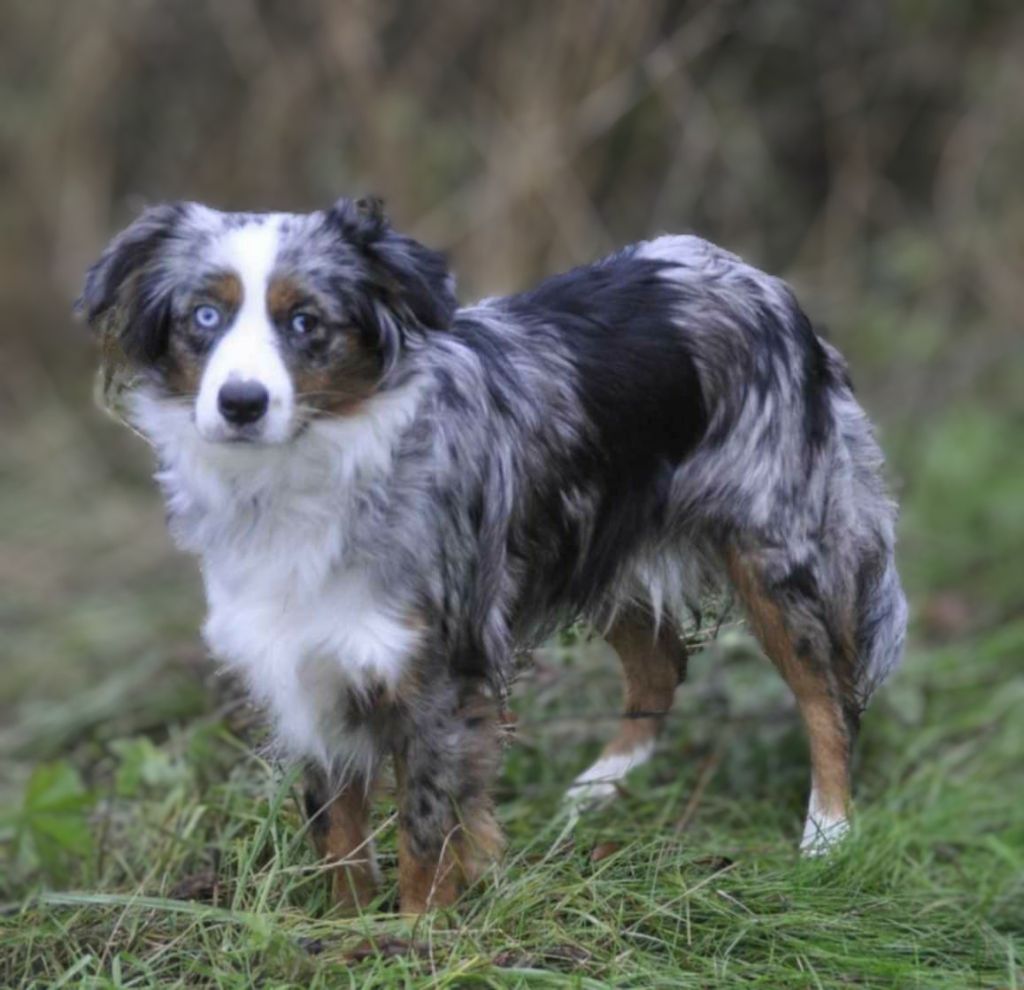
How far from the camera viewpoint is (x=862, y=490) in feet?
14.2

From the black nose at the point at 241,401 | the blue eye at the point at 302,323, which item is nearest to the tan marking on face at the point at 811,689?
the blue eye at the point at 302,323

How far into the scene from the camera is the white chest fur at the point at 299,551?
3521 mm

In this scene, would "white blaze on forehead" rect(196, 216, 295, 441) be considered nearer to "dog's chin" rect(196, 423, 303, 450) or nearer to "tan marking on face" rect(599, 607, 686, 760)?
"dog's chin" rect(196, 423, 303, 450)

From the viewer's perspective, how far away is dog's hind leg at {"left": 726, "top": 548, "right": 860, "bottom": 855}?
4.19m

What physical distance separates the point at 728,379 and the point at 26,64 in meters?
7.61

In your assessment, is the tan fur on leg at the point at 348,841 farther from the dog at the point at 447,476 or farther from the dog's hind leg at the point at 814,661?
the dog's hind leg at the point at 814,661

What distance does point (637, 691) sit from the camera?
15.5 ft

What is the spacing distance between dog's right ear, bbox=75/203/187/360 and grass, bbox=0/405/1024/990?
1.00 m

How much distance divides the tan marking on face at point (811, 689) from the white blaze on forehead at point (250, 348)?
4.30 feet

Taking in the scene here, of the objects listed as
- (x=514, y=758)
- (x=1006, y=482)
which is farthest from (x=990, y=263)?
(x=514, y=758)

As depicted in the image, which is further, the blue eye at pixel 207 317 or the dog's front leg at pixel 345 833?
the dog's front leg at pixel 345 833

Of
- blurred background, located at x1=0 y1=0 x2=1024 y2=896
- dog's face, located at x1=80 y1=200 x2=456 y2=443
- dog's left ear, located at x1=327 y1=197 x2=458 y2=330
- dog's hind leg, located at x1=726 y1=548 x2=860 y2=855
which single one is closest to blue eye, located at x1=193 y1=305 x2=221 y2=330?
dog's face, located at x1=80 y1=200 x2=456 y2=443

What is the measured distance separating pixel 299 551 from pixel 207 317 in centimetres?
48

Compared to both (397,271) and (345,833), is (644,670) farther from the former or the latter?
(397,271)
